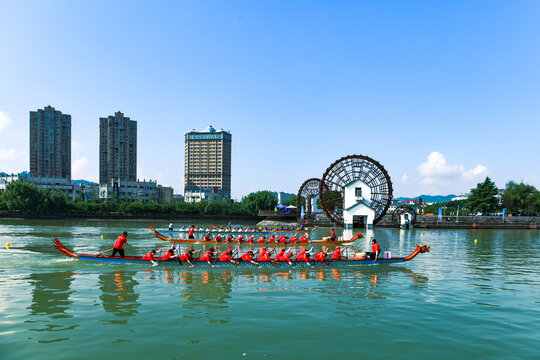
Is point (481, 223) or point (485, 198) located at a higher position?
point (485, 198)

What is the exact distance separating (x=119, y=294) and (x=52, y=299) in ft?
9.30

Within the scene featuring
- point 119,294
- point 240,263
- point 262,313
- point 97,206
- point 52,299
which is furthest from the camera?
point 97,206

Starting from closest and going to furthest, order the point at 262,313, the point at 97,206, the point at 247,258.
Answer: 1. the point at 262,313
2. the point at 247,258
3. the point at 97,206

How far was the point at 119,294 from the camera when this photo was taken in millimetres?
17078

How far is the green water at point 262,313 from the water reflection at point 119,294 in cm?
5

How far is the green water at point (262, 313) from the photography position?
1100 centimetres

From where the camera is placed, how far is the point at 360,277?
72.6 feet

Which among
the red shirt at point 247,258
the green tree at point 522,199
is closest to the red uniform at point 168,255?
the red shirt at point 247,258

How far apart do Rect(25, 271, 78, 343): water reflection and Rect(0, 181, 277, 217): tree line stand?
87.9 metres

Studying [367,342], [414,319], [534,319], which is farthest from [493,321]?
[367,342]

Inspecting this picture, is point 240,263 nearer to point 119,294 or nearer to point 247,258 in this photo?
point 247,258

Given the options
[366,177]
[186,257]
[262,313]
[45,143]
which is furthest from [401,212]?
[45,143]

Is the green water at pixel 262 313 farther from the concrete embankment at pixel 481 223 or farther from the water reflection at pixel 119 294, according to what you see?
the concrete embankment at pixel 481 223

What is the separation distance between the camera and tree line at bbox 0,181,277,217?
307 ft
